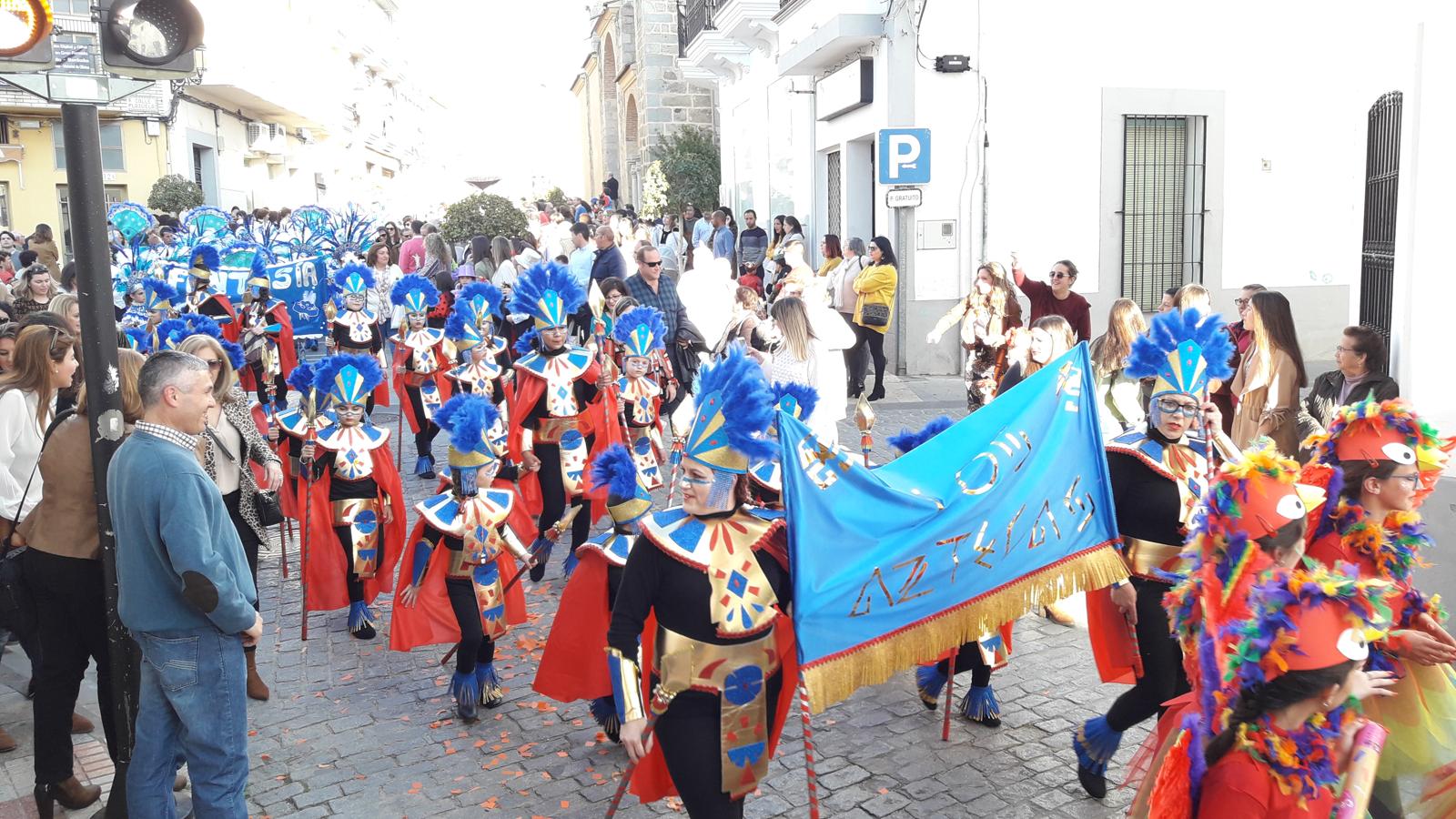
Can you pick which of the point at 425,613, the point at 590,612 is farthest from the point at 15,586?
the point at 590,612

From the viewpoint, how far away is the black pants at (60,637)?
506cm

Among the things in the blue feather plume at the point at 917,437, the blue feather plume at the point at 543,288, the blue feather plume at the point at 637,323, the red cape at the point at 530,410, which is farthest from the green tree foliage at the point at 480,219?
the blue feather plume at the point at 917,437

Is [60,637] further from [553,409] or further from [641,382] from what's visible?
[641,382]

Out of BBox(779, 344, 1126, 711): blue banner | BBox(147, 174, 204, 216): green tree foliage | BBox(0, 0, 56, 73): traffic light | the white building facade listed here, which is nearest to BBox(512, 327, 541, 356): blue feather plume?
BBox(779, 344, 1126, 711): blue banner

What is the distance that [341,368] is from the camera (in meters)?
7.61

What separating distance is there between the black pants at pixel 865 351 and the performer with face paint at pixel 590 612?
9.38m

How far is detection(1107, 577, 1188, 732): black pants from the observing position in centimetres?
506

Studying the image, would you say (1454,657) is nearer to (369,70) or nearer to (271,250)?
(271,250)

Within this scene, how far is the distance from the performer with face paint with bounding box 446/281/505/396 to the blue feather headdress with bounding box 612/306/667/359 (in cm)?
168

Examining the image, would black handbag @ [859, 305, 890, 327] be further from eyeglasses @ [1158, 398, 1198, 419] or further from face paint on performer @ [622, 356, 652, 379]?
eyeglasses @ [1158, 398, 1198, 419]

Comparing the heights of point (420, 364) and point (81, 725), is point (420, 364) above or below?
above

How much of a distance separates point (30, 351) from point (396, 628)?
7.34 feet

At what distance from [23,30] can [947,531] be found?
3915mm

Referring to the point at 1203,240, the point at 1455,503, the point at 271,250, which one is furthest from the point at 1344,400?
the point at 271,250
